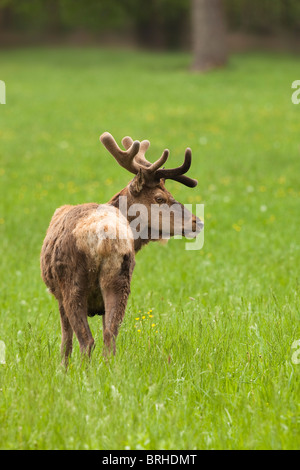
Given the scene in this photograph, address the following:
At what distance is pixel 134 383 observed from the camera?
14.7 ft

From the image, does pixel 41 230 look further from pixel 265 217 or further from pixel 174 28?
pixel 174 28

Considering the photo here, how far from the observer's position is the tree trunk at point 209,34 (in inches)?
1288

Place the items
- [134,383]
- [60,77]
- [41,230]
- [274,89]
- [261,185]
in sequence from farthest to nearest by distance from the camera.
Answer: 1. [60,77]
2. [274,89]
3. [261,185]
4. [41,230]
5. [134,383]

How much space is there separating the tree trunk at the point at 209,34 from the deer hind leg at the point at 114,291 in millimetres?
29984

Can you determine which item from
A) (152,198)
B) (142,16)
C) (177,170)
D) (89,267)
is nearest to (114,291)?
(89,267)

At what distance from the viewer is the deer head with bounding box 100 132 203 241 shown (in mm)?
5191

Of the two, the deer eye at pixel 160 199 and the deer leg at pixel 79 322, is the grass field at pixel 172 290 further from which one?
the deer eye at pixel 160 199

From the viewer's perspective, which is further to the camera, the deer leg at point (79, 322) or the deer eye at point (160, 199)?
the deer eye at point (160, 199)

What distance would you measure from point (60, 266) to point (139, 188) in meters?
0.96

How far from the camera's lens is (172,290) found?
816cm

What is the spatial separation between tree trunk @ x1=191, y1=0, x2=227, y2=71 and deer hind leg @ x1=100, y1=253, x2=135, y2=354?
29984 millimetres

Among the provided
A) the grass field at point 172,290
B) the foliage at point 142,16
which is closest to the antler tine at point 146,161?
the grass field at point 172,290

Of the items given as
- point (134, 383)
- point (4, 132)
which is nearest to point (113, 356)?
point (134, 383)

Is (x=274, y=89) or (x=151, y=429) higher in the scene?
(x=274, y=89)
